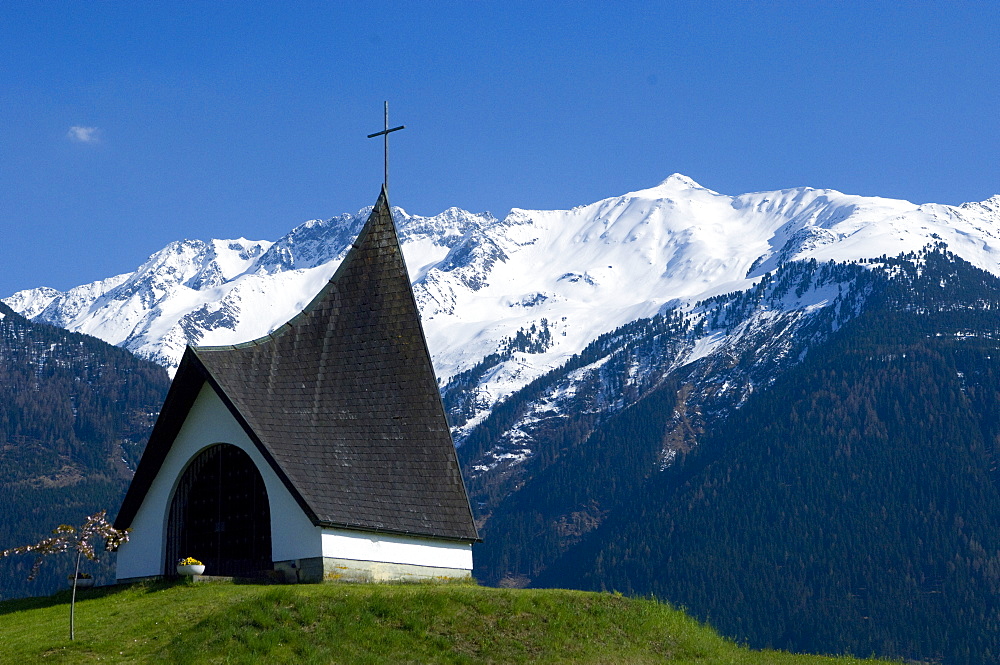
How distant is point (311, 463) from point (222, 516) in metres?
3.79

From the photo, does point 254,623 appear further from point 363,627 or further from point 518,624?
point 518,624

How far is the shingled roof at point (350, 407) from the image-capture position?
40.6 m

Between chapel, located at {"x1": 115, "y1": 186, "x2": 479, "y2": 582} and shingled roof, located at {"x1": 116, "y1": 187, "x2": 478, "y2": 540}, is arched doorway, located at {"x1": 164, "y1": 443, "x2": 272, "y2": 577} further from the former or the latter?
shingled roof, located at {"x1": 116, "y1": 187, "x2": 478, "y2": 540}

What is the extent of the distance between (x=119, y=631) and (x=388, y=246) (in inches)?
740

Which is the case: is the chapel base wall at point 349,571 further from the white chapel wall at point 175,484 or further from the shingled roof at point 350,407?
the shingled roof at point 350,407

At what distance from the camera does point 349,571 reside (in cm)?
3912

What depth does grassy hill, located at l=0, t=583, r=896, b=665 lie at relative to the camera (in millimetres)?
31141

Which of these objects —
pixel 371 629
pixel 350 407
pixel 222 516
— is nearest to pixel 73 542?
pixel 371 629

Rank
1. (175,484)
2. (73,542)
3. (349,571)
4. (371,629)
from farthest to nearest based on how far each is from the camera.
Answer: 1. (175,484)
2. (349,571)
3. (73,542)
4. (371,629)

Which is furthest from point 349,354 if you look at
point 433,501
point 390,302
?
point 433,501

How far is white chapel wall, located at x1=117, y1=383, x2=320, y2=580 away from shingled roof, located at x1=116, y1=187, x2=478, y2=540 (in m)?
0.36

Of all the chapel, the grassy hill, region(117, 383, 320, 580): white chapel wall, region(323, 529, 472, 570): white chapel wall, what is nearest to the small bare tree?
the grassy hill

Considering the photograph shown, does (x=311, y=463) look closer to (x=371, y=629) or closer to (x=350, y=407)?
(x=350, y=407)

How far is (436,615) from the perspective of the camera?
33.4 metres
